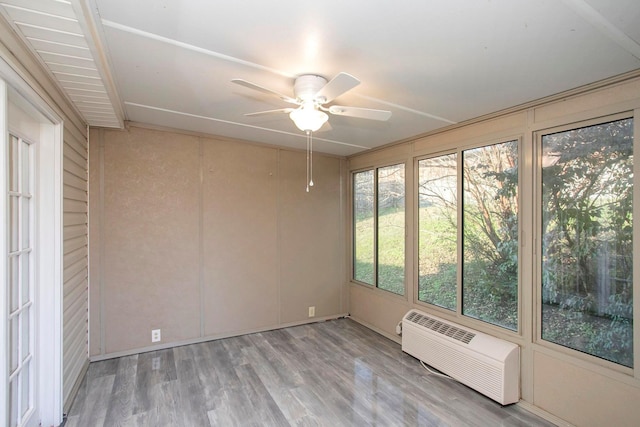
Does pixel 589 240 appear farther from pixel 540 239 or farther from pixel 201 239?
pixel 201 239

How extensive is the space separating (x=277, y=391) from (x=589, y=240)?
8.84ft

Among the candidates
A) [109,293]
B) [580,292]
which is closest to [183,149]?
[109,293]

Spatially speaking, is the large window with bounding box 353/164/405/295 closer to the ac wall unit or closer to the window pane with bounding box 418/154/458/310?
the window pane with bounding box 418/154/458/310

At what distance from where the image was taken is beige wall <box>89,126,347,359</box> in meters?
3.11

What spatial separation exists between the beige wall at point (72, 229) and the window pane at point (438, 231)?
130 inches

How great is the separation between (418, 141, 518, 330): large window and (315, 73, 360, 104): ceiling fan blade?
1.79m

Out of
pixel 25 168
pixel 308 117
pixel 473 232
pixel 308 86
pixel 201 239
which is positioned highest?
pixel 308 86

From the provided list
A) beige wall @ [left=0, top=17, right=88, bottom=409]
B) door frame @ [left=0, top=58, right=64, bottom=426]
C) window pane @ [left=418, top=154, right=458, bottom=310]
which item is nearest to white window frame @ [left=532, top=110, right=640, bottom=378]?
window pane @ [left=418, top=154, right=458, bottom=310]

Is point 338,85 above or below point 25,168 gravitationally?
above

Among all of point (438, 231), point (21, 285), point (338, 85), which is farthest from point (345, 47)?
point (21, 285)

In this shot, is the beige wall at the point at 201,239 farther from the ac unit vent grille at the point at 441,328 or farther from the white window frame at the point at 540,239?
the white window frame at the point at 540,239

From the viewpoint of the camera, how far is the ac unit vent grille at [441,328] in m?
2.76

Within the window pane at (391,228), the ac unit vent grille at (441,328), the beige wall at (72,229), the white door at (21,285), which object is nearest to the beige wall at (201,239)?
the beige wall at (72,229)

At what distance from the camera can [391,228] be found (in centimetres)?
394
